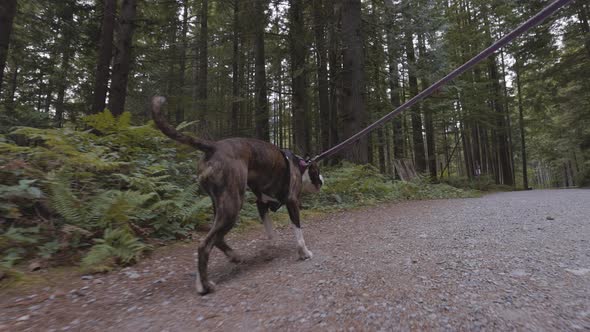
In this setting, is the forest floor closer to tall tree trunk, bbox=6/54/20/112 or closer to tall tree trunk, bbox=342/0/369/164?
tall tree trunk, bbox=342/0/369/164

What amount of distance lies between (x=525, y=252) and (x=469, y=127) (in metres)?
21.0

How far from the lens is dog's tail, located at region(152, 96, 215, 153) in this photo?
8.13 ft

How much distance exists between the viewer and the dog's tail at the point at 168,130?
8.13 feet

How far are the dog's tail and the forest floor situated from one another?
4.12 ft

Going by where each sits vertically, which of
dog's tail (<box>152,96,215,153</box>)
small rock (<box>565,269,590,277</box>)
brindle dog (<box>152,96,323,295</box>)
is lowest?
small rock (<box>565,269,590,277</box>)

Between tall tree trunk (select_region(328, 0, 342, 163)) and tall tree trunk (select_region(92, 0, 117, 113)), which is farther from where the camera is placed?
tall tree trunk (select_region(328, 0, 342, 163))

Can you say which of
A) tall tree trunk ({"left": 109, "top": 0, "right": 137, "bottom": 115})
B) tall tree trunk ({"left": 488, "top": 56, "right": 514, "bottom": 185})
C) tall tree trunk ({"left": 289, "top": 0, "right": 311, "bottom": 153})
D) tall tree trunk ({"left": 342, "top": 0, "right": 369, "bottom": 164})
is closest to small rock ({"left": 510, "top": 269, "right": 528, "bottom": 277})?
tall tree trunk ({"left": 342, "top": 0, "right": 369, "bottom": 164})

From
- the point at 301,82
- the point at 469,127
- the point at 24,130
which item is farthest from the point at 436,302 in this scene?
the point at 469,127

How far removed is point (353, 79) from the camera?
9.27m

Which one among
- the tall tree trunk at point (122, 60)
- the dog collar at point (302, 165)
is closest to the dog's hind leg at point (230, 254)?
the dog collar at point (302, 165)

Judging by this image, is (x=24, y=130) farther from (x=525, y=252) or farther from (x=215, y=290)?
(x=525, y=252)

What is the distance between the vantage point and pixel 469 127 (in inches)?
819

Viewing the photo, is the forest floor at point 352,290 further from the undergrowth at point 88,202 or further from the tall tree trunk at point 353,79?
the tall tree trunk at point 353,79

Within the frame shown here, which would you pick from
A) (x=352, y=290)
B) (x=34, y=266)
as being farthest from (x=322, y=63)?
(x=34, y=266)
